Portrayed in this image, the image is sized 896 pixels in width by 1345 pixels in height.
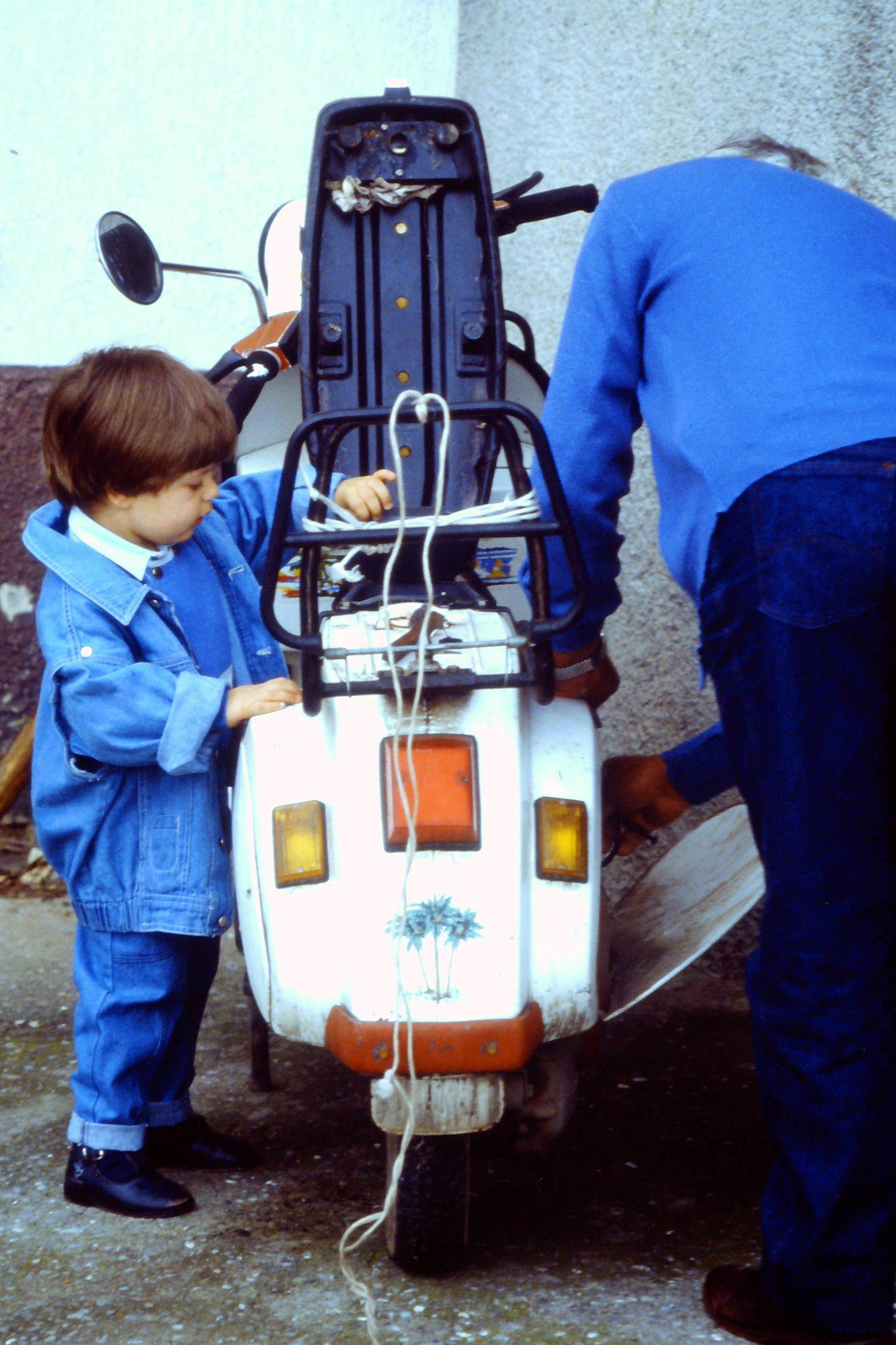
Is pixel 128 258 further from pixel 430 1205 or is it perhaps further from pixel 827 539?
pixel 430 1205

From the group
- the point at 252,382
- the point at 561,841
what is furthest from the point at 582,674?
the point at 252,382

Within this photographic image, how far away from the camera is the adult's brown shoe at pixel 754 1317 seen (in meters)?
1.60

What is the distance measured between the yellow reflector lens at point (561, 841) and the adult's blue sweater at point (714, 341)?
0.30m

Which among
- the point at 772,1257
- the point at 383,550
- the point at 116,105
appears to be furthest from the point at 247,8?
the point at 772,1257

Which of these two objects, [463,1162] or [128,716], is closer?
[463,1162]

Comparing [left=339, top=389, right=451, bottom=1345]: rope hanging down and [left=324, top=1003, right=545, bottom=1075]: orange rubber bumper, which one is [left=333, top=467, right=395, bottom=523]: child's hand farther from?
[left=324, top=1003, right=545, bottom=1075]: orange rubber bumper

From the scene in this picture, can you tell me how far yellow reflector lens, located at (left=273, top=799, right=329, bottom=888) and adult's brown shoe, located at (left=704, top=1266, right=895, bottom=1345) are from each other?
708 mm

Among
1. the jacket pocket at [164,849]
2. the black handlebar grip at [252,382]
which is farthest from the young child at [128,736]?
the black handlebar grip at [252,382]

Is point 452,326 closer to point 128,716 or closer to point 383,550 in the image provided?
point 383,550

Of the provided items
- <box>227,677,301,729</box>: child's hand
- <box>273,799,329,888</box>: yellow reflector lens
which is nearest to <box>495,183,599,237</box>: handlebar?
<box>227,677,301,729</box>: child's hand

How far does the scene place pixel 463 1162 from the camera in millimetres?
1699

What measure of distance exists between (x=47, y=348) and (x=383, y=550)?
1.89 meters

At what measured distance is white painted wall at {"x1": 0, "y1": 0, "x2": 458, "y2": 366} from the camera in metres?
3.62

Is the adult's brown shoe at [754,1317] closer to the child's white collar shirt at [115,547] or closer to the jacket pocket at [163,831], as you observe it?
the jacket pocket at [163,831]
